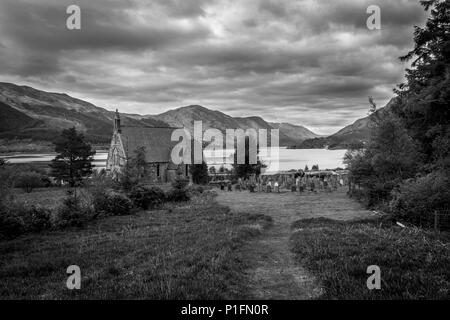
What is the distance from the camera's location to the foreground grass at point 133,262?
25.5 ft

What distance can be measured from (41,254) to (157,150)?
50.0m

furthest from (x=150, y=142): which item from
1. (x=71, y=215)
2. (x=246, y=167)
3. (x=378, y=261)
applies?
(x=378, y=261)

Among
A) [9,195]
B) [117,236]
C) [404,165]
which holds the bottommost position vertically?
[117,236]

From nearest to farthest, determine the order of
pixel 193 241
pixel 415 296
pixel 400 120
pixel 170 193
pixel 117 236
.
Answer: pixel 415 296
pixel 193 241
pixel 117 236
pixel 400 120
pixel 170 193

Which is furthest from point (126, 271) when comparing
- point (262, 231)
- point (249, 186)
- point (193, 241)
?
point (249, 186)

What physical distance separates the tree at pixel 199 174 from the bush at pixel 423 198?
4046cm

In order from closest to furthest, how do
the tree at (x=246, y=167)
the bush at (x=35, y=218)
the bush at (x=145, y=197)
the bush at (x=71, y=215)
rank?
the bush at (x=35, y=218), the bush at (x=71, y=215), the bush at (x=145, y=197), the tree at (x=246, y=167)

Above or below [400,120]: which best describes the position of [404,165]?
below

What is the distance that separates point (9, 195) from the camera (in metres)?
16.5

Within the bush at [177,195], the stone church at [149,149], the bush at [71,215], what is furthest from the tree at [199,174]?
the bush at [71,215]

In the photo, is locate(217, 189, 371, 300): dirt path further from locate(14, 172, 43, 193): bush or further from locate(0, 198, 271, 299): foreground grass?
locate(14, 172, 43, 193): bush

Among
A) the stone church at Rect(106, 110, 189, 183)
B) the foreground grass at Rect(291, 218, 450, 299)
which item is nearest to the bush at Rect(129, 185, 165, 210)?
the foreground grass at Rect(291, 218, 450, 299)

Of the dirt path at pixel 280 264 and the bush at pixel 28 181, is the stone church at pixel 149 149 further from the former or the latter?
the dirt path at pixel 280 264
